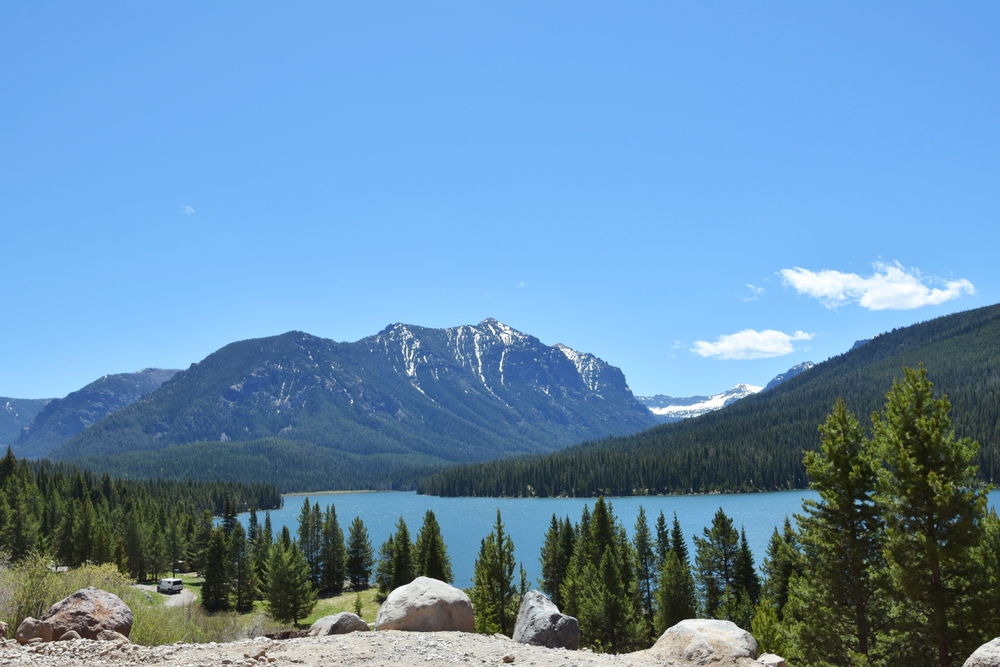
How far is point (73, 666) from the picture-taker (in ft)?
53.8

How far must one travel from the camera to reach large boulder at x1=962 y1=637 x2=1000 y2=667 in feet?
47.5

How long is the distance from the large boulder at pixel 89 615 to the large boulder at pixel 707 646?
1591cm

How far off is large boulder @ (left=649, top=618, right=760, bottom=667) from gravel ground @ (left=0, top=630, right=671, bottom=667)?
2.60ft

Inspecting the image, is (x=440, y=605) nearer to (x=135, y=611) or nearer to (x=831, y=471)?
(x=831, y=471)

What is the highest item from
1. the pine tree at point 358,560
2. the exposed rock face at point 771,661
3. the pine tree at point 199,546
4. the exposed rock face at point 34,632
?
the exposed rock face at point 34,632

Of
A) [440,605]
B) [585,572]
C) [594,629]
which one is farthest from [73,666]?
[585,572]

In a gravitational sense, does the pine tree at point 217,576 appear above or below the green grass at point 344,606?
above

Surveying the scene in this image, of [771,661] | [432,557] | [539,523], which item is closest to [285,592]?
[432,557]

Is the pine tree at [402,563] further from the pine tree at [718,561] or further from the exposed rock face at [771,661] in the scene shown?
the exposed rock face at [771,661]

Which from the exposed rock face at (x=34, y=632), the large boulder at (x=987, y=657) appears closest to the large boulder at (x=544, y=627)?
the large boulder at (x=987, y=657)

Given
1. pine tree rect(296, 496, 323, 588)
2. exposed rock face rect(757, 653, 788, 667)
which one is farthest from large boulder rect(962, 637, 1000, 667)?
pine tree rect(296, 496, 323, 588)

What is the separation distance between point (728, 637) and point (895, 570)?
295 inches

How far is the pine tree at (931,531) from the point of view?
2216 centimetres

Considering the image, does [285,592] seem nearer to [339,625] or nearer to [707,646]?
[339,625]
